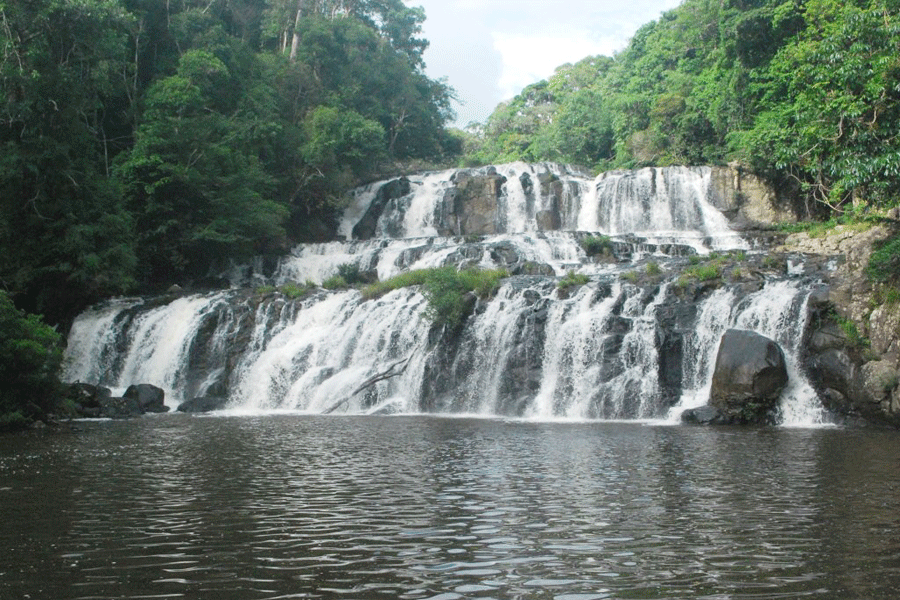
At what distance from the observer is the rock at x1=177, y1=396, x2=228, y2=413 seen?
2428cm

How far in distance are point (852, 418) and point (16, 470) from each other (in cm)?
1719

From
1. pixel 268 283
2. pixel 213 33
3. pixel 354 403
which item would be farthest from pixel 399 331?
pixel 213 33

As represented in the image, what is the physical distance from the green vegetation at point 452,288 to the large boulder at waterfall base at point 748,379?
808cm

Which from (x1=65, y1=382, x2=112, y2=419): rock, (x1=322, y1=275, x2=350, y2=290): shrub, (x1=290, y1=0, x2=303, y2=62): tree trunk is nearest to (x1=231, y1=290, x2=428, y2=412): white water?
(x1=322, y1=275, x2=350, y2=290): shrub

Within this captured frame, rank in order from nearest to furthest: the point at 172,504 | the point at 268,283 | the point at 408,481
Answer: the point at 172,504 → the point at 408,481 → the point at 268,283

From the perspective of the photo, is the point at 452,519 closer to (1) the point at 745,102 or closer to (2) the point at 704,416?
(2) the point at 704,416

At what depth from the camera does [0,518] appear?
29.1 ft

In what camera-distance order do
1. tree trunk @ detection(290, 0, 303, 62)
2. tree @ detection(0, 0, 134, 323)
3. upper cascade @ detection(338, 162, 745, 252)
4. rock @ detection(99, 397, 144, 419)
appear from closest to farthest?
rock @ detection(99, 397, 144, 419), tree @ detection(0, 0, 134, 323), upper cascade @ detection(338, 162, 745, 252), tree trunk @ detection(290, 0, 303, 62)

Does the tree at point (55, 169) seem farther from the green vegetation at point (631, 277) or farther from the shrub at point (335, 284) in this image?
the green vegetation at point (631, 277)

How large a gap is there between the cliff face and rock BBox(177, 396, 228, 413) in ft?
54.4

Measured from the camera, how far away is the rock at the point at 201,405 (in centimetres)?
2428

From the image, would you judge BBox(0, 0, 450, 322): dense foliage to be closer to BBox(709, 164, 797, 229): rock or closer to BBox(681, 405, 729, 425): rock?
BBox(709, 164, 797, 229): rock

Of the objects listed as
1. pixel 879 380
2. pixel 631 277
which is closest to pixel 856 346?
pixel 879 380

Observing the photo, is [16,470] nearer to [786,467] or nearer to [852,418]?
[786,467]
